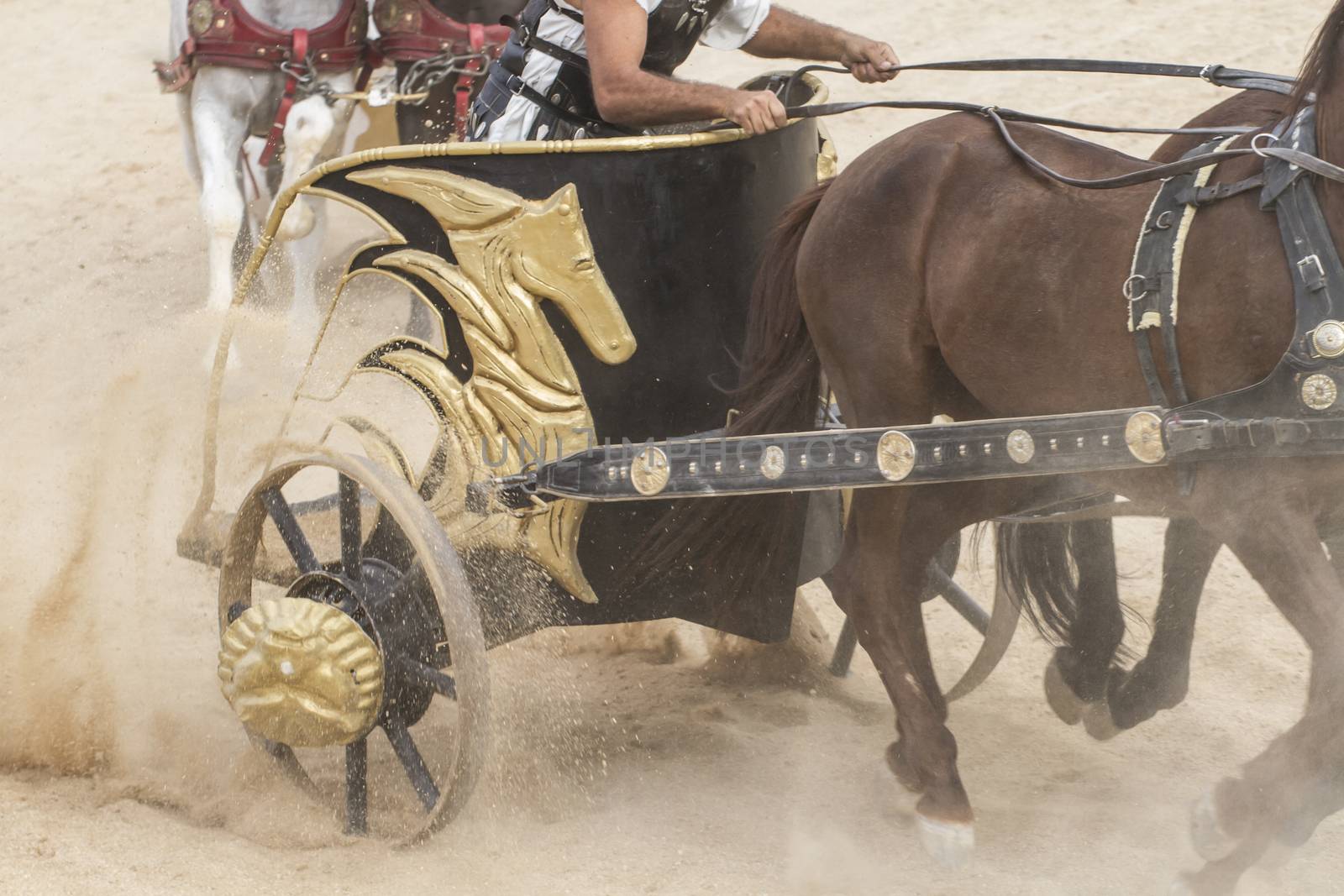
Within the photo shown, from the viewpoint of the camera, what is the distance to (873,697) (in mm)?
3307

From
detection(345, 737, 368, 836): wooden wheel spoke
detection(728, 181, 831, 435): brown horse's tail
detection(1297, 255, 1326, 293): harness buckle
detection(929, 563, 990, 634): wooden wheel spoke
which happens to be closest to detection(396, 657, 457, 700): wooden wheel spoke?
detection(345, 737, 368, 836): wooden wheel spoke

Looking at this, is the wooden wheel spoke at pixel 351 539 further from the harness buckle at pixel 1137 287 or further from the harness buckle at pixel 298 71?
the harness buckle at pixel 298 71

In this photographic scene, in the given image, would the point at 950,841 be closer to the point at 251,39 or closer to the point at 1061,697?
the point at 1061,697

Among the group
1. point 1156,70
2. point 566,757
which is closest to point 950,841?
point 566,757

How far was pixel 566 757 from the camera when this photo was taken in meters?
2.90

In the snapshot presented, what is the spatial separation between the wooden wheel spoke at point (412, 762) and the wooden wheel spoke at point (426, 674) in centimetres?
9

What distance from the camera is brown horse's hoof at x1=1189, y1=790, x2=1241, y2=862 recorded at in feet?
7.18

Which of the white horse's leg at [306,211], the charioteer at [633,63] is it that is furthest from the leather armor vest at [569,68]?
the white horse's leg at [306,211]

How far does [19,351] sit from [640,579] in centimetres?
455

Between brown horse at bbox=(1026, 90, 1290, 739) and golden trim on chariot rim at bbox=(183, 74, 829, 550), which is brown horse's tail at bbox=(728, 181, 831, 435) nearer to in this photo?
golden trim on chariot rim at bbox=(183, 74, 829, 550)

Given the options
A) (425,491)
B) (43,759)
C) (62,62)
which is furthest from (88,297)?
(425,491)

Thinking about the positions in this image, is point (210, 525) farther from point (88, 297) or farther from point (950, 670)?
point (88, 297)

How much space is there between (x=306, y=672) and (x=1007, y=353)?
131cm

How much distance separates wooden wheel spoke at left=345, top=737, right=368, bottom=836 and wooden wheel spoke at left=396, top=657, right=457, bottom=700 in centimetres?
18
